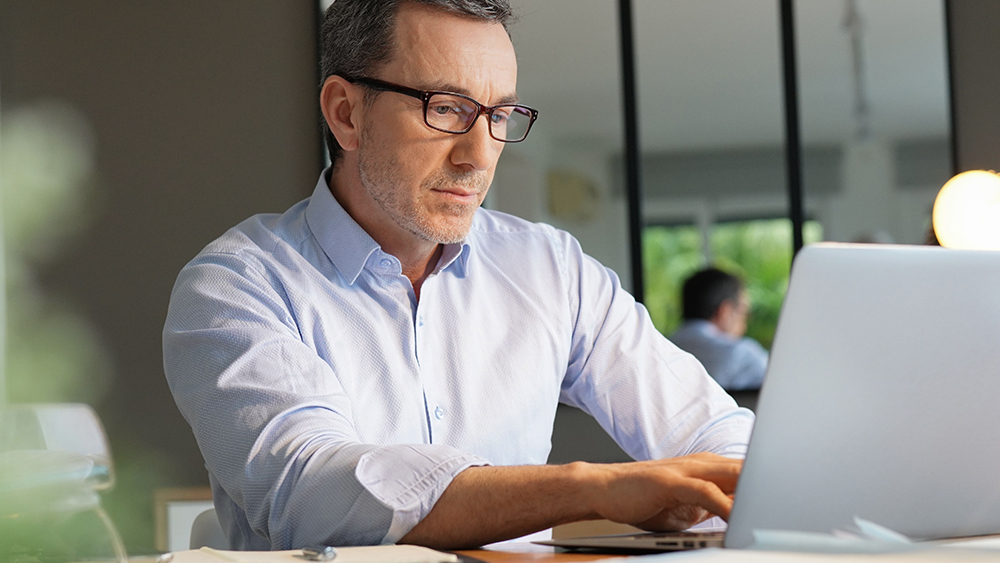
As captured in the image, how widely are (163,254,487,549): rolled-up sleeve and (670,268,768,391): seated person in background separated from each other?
8.53 feet

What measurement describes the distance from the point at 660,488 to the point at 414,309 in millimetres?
668

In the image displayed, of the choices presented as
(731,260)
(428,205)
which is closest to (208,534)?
(428,205)

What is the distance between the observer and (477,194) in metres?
1.44

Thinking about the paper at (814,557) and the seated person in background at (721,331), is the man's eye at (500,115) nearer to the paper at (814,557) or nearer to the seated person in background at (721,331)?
the paper at (814,557)

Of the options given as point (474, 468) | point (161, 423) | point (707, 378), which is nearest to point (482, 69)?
point (707, 378)

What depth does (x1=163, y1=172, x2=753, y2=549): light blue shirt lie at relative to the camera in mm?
923

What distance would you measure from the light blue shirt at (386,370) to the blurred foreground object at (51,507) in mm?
535

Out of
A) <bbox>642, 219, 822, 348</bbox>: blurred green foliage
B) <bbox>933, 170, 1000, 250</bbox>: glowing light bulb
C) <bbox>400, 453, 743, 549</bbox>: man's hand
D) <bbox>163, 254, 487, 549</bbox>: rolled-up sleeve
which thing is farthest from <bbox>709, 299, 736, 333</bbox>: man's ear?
<bbox>400, 453, 743, 549</bbox>: man's hand

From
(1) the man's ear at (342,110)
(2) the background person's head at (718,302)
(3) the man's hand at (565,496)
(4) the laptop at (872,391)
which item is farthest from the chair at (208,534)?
(2) the background person's head at (718,302)

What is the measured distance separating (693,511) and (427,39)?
845 millimetres

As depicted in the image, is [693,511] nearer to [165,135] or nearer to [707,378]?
[707,378]

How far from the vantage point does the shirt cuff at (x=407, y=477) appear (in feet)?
2.81

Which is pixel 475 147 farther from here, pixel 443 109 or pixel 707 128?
pixel 707 128

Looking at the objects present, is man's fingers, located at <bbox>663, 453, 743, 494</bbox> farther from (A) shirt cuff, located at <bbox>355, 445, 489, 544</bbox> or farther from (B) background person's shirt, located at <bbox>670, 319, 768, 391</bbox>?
(B) background person's shirt, located at <bbox>670, 319, 768, 391</bbox>
